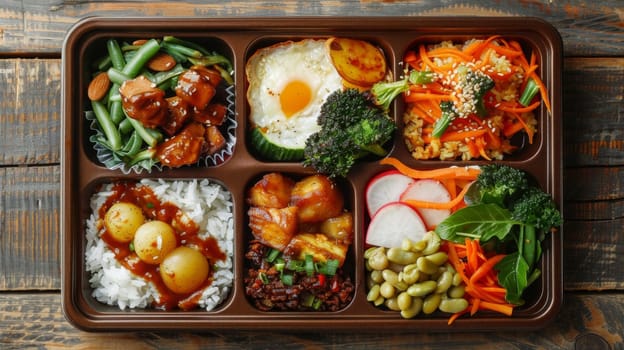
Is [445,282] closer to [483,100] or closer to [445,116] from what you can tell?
[445,116]

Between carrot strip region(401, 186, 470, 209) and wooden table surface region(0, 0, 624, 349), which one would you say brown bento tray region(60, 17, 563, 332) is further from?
wooden table surface region(0, 0, 624, 349)

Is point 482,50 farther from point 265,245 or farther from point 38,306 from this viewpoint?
point 38,306

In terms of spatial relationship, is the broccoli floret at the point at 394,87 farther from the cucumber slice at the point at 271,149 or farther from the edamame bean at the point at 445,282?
the edamame bean at the point at 445,282

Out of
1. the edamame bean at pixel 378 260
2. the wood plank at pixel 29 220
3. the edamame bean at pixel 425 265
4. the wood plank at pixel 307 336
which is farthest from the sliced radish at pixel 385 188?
the wood plank at pixel 29 220

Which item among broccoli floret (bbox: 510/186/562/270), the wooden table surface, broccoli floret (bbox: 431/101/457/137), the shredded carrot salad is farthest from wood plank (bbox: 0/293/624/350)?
broccoli floret (bbox: 431/101/457/137)

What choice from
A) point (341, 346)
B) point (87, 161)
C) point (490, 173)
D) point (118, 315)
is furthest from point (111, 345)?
point (490, 173)

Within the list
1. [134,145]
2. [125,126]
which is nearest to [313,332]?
[134,145]
